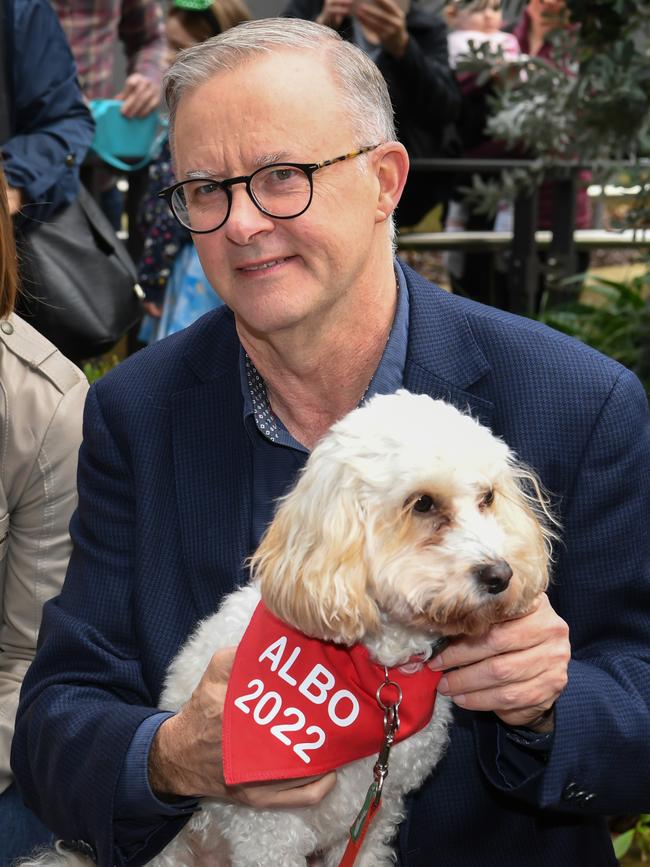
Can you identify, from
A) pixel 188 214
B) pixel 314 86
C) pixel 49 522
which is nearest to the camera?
pixel 314 86

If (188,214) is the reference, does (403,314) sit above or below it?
below

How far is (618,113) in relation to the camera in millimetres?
4859

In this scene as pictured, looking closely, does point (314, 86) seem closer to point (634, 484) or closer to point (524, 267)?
point (634, 484)

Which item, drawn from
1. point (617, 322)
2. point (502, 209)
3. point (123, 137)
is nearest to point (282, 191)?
point (123, 137)

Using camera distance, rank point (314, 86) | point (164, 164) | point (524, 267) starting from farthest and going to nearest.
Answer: point (524, 267)
point (164, 164)
point (314, 86)

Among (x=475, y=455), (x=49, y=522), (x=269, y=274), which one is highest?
(x=269, y=274)

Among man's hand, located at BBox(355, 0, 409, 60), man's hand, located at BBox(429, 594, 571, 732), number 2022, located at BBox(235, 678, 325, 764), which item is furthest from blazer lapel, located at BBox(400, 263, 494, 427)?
man's hand, located at BBox(355, 0, 409, 60)

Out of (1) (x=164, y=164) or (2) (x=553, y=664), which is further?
(1) (x=164, y=164)

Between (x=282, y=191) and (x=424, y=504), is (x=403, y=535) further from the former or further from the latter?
(x=282, y=191)

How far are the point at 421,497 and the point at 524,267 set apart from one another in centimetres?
528

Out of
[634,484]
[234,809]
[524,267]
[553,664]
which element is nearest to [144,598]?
[234,809]

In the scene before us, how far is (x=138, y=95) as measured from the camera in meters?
5.77

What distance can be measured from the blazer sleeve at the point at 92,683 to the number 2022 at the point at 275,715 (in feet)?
1.04

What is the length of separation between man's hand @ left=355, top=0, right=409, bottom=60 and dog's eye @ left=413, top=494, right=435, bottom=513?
4130 millimetres
